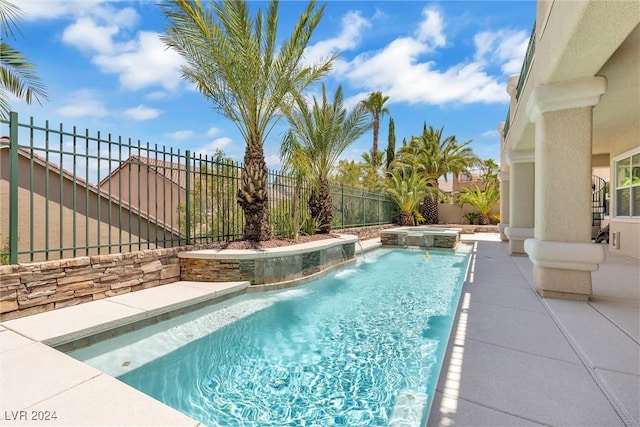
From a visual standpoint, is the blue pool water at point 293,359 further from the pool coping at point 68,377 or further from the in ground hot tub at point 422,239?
the in ground hot tub at point 422,239

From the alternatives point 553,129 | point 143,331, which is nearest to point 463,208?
point 553,129

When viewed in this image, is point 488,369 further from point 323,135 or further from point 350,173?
point 350,173

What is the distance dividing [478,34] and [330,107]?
4.80 m

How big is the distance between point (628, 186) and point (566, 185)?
257 inches

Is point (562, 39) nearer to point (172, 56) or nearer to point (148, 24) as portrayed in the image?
point (172, 56)

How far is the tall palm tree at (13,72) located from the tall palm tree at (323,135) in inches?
255

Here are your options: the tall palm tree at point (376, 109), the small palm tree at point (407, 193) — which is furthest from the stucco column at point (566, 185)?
the tall palm tree at point (376, 109)

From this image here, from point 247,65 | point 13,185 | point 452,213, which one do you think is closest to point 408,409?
point 13,185

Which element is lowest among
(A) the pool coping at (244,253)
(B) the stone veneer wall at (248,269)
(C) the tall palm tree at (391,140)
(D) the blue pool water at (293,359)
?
(D) the blue pool water at (293,359)

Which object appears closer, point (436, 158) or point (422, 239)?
point (422, 239)

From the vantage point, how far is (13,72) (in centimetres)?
710

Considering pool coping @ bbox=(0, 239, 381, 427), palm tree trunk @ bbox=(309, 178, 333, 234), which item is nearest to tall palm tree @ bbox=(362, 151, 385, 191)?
palm tree trunk @ bbox=(309, 178, 333, 234)

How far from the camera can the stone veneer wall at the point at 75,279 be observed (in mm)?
3930

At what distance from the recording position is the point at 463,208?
25.1 metres
